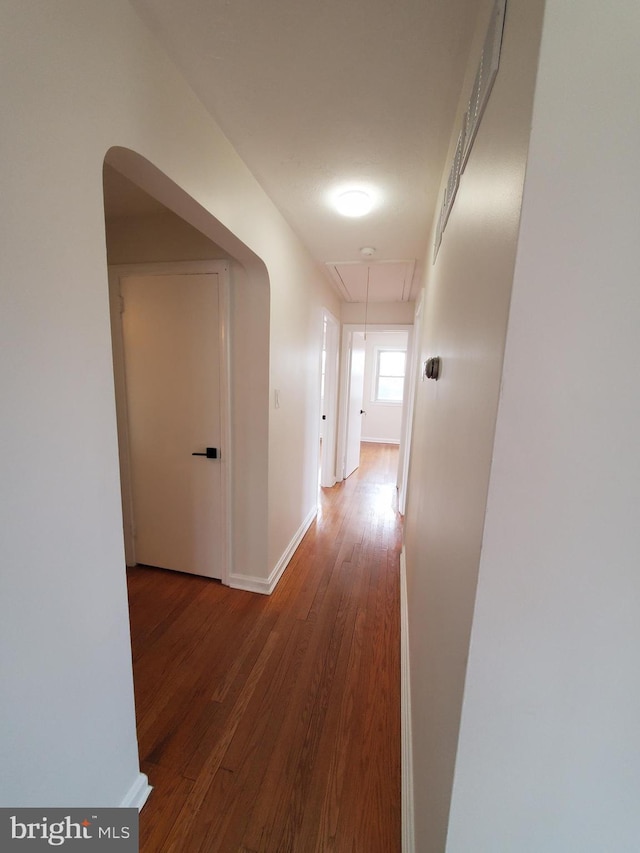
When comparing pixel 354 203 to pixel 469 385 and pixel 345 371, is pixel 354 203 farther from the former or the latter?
pixel 345 371

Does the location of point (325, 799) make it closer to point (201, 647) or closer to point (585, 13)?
point (201, 647)

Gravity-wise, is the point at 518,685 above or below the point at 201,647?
above

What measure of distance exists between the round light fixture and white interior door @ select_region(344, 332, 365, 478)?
240 centimetres

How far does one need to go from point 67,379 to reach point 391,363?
6.45 meters

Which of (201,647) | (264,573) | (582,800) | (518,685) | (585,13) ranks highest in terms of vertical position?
(585,13)

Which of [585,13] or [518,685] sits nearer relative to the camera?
[585,13]

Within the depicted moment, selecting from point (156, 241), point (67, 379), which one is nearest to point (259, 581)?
point (67, 379)

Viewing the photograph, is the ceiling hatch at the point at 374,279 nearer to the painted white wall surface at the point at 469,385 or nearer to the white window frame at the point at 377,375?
the painted white wall surface at the point at 469,385

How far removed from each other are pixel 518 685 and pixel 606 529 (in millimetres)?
291

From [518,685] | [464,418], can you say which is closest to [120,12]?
[464,418]

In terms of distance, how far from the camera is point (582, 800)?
55 centimetres

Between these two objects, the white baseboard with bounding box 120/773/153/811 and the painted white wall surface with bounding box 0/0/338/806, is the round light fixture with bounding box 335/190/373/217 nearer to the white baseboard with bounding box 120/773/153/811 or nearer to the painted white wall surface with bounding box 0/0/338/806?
the painted white wall surface with bounding box 0/0/338/806

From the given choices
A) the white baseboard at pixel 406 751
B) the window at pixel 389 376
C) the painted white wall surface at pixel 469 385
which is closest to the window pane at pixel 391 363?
the window at pixel 389 376

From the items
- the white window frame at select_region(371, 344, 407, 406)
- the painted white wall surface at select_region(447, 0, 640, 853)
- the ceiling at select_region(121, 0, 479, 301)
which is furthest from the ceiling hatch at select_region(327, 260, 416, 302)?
the white window frame at select_region(371, 344, 407, 406)
